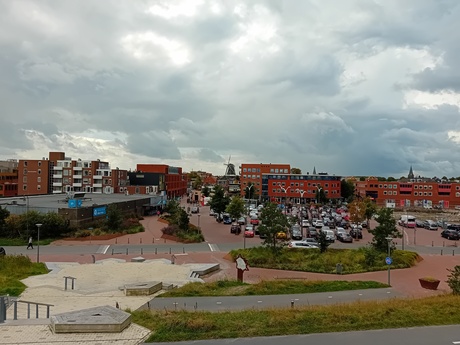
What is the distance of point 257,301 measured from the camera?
17.7 m

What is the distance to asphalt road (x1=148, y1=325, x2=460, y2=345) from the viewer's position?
452 inches

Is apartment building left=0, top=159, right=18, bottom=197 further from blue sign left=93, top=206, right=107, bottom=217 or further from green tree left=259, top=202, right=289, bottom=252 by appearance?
green tree left=259, top=202, right=289, bottom=252

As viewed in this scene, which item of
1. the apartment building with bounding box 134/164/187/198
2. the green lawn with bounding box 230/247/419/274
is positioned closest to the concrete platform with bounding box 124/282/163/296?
the green lawn with bounding box 230/247/419/274

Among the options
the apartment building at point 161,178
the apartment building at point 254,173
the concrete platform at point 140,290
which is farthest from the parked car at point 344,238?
the apartment building at point 254,173

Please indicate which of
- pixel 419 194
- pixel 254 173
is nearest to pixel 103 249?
pixel 254 173

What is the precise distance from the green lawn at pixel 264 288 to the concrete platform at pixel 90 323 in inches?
258

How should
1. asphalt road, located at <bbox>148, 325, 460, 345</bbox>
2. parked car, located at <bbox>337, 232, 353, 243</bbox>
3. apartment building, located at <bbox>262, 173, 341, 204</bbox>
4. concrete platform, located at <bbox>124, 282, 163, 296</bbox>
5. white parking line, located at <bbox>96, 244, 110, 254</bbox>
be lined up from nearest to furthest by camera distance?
asphalt road, located at <bbox>148, 325, 460, 345</bbox> → concrete platform, located at <bbox>124, 282, 163, 296</bbox> → white parking line, located at <bbox>96, 244, 110, 254</bbox> → parked car, located at <bbox>337, 232, 353, 243</bbox> → apartment building, located at <bbox>262, 173, 341, 204</bbox>

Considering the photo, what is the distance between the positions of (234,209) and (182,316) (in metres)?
39.3

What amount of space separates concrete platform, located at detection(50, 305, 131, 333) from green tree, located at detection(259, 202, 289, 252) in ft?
62.5

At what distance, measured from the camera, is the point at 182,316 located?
535 inches

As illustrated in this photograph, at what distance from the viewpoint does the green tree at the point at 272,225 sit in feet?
102

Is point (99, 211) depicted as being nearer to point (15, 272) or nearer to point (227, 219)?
point (227, 219)

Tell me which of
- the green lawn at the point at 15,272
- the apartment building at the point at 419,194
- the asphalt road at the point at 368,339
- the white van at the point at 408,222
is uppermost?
the apartment building at the point at 419,194

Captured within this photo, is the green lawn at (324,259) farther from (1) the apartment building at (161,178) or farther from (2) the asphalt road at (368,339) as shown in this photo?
(1) the apartment building at (161,178)
